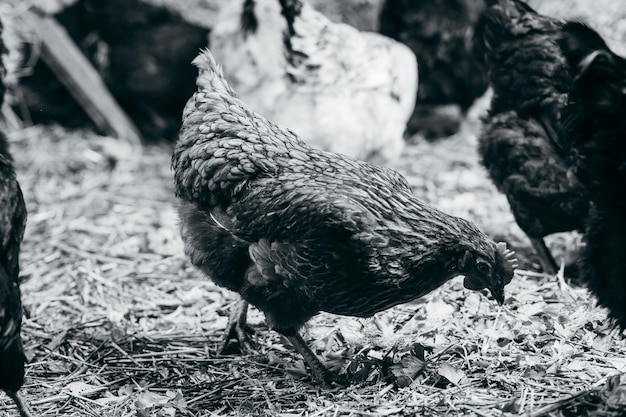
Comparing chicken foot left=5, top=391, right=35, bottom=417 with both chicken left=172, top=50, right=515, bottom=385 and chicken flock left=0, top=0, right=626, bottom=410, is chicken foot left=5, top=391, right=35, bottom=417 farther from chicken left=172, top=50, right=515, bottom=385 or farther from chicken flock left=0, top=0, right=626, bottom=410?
chicken left=172, top=50, right=515, bottom=385

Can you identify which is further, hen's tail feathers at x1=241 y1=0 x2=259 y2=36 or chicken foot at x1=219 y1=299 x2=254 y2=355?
hen's tail feathers at x1=241 y1=0 x2=259 y2=36

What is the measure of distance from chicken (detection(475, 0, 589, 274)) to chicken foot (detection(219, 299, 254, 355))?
83.5 inches

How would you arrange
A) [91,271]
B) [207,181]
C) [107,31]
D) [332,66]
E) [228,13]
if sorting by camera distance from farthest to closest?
1. [107,31]
2. [228,13]
3. [332,66]
4. [91,271]
5. [207,181]

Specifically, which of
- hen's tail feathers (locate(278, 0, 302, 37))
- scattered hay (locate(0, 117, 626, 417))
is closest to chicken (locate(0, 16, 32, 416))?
scattered hay (locate(0, 117, 626, 417))

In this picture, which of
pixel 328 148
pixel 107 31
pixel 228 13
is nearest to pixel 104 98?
pixel 107 31

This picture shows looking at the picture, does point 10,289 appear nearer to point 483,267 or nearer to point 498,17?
point 483,267

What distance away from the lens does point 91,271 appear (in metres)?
5.41

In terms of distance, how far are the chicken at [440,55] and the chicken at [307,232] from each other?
465 centimetres

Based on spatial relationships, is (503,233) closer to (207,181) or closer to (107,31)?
(207,181)

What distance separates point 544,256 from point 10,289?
3582 millimetres

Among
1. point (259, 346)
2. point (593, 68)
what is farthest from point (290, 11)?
point (593, 68)

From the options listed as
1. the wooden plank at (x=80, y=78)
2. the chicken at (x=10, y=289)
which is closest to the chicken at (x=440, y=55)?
the wooden plank at (x=80, y=78)

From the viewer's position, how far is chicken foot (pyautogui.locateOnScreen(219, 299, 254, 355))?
436cm

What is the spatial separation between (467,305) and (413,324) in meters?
0.40
